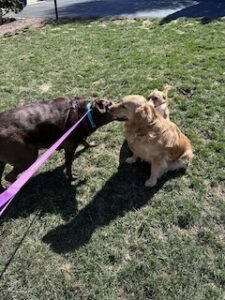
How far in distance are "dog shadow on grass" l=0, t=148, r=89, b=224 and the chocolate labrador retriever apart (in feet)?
0.71

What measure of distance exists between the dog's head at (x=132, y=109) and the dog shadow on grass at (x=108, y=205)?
2.93ft

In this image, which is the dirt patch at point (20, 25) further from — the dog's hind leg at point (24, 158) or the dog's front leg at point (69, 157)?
the dog's hind leg at point (24, 158)

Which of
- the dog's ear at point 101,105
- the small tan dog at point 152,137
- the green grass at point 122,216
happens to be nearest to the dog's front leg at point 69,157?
the green grass at point 122,216

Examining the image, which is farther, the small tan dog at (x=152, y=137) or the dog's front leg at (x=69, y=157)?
the dog's front leg at (x=69, y=157)

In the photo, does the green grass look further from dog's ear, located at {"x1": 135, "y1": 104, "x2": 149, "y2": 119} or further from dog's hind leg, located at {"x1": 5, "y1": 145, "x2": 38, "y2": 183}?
dog's ear, located at {"x1": 135, "y1": 104, "x2": 149, "y2": 119}

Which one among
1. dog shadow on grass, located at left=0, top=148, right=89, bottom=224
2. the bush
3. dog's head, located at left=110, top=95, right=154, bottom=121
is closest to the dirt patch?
the bush

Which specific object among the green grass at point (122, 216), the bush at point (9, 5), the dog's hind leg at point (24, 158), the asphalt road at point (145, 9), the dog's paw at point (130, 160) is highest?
the dog's hind leg at point (24, 158)

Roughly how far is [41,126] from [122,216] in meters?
1.40

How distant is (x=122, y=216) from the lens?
430 cm

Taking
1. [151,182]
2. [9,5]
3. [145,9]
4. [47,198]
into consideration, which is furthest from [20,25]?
[151,182]

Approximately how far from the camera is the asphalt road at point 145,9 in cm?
1243

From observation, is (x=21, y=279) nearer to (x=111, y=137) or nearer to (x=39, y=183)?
(x=39, y=183)

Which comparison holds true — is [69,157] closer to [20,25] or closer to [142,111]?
[142,111]

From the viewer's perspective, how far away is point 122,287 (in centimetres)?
355
